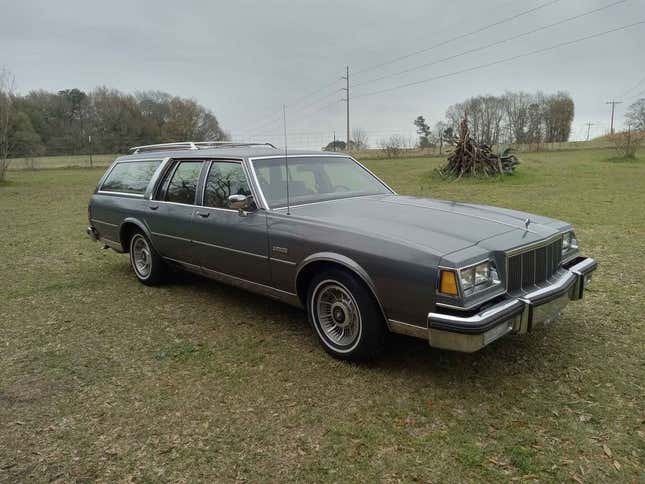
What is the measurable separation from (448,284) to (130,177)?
4.50 metres

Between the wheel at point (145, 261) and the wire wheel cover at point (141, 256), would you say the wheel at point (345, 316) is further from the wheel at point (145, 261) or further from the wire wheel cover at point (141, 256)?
the wire wheel cover at point (141, 256)

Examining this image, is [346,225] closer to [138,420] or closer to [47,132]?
[138,420]

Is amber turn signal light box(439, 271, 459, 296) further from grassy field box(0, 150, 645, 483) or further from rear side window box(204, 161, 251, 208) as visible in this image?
rear side window box(204, 161, 251, 208)

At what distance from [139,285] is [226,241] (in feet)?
7.08

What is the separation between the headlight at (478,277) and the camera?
284 cm

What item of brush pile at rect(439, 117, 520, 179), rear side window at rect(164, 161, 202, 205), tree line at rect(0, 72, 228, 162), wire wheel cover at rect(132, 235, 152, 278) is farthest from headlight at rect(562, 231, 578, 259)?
tree line at rect(0, 72, 228, 162)

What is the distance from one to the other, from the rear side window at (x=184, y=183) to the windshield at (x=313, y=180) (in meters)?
0.85

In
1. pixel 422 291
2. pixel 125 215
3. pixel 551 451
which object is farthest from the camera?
pixel 125 215

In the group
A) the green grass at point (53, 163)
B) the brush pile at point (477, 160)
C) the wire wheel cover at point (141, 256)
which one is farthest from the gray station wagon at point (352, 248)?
the green grass at point (53, 163)

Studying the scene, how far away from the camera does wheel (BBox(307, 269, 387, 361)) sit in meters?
3.25

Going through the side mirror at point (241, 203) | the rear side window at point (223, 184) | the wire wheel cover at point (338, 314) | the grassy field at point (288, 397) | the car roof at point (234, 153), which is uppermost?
the car roof at point (234, 153)

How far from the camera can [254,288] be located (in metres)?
4.19

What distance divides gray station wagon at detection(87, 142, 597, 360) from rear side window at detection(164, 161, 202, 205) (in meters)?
0.02

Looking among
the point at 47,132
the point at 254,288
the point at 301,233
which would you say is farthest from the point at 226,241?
the point at 47,132
